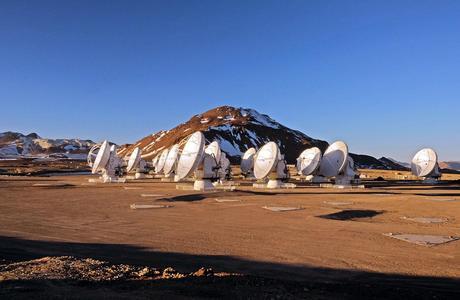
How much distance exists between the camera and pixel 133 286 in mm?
11469

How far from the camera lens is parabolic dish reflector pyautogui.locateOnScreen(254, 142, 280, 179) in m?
58.0

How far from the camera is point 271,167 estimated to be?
5769 cm

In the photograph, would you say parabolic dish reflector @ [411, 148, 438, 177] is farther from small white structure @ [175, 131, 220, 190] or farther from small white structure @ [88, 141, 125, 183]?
small white structure @ [88, 141, 125, 183]

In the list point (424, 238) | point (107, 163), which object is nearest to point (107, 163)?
point (107, 163)

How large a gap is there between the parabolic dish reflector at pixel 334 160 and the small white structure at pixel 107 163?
2959 centimetres

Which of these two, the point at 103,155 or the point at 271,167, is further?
the point at 103,155

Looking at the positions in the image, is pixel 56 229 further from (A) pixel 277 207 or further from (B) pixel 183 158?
(B) pixel 183 158

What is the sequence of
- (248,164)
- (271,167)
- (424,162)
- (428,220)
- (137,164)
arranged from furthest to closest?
1. (137,164)
2. (424,162)
3. (248,164)
4. (271,167)
5. (428,220)

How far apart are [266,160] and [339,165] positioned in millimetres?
10950

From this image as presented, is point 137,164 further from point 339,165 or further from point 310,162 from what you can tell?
point 339,165

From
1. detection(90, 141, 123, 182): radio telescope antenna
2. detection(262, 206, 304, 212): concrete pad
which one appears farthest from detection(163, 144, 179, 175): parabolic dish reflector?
detection(262, 206, 304, 212): concrete pad

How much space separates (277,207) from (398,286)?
2164 cm

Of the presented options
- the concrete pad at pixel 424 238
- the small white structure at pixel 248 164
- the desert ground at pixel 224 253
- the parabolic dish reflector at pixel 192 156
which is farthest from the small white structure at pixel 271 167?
the concrete pad at pixel 424 238

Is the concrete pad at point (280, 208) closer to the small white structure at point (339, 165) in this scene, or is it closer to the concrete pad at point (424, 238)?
the concrete pad at point (424, 238)
